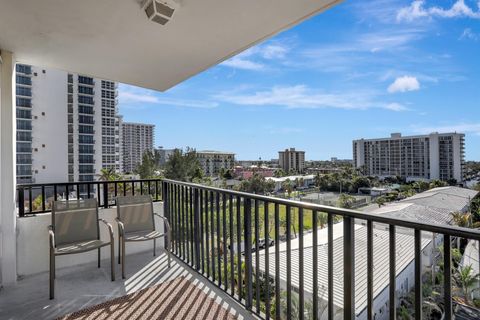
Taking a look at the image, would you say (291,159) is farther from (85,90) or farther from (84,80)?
(84,80)

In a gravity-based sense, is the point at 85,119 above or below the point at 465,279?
above

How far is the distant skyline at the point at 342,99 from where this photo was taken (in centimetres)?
4212

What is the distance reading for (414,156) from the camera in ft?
152

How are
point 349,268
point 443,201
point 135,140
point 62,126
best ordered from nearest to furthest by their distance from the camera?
point 349,268 → point 443,201 → point 62,126 → point 135,140

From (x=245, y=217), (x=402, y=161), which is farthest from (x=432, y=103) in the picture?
(x=245, y=217)

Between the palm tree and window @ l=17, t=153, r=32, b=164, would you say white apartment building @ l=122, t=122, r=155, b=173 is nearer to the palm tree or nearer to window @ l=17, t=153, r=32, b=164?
window @ l=17, t=153, r=32, b=164

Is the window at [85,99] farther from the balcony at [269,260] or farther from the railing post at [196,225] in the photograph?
the railing post at [196,225]

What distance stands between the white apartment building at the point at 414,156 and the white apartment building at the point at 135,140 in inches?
1789

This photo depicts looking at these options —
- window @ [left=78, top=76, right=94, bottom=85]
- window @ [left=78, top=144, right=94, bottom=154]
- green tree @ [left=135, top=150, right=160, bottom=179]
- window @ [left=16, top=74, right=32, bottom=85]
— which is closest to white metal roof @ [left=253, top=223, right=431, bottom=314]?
green tree @ [left=135, top=150, right=160, bottom=179]

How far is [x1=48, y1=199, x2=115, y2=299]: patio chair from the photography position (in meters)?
3.00

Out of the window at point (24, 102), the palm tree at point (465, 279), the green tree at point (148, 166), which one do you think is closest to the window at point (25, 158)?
the window at point (24, 102)

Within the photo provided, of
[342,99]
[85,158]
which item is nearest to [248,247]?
[85,158]

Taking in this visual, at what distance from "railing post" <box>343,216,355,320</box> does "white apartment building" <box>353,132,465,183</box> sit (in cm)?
4937

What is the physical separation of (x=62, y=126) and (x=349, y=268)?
49528 millimetres
